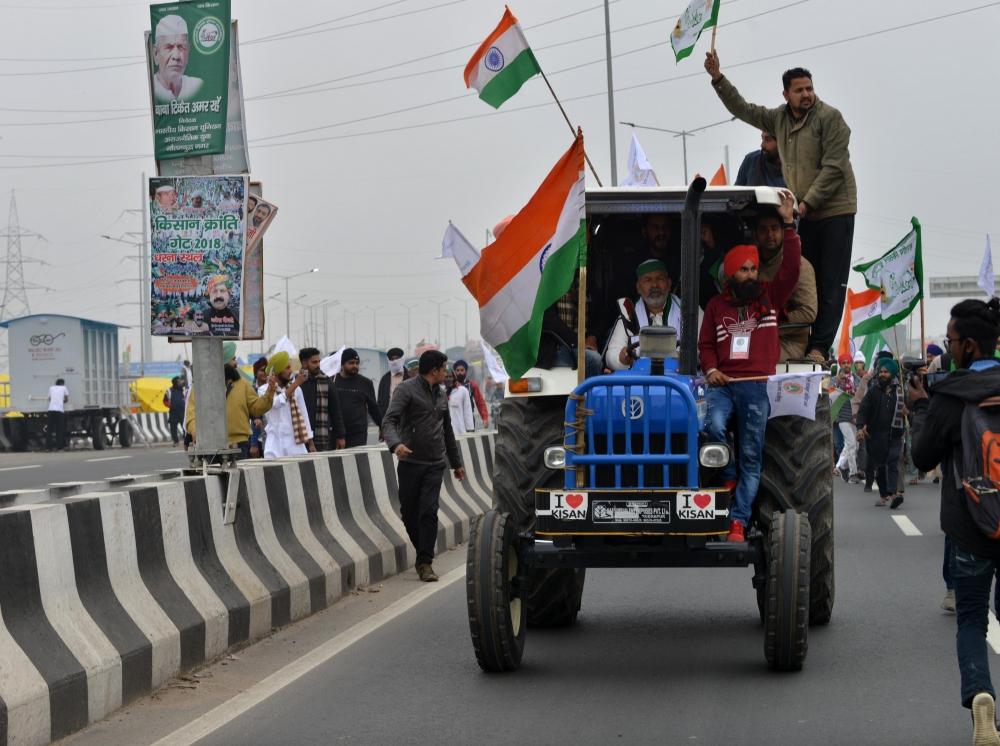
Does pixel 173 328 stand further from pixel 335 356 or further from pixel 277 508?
pixel 335 356

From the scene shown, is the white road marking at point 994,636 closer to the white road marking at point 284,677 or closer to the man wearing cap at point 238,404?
the white road marking at point 284,677

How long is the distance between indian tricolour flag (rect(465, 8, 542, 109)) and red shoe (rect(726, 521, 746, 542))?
382 cm

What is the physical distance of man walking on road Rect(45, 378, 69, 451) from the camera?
148 feet

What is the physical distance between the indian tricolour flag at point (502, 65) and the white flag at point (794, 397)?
3.13 m

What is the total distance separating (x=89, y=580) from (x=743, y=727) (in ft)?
10.6

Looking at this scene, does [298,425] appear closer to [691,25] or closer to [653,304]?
[691,25]

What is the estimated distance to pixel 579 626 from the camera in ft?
34.9

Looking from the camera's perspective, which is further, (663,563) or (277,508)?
(277,508)

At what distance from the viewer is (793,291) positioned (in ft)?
32.9

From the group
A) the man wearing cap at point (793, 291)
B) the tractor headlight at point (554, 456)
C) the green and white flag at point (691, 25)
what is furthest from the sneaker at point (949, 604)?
the green and white flag at point (691, 25)

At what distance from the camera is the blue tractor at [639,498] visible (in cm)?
845

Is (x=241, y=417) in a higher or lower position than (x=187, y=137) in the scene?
lower

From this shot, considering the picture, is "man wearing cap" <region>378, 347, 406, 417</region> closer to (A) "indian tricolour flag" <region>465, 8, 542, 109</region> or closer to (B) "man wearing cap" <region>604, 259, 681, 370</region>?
(A) "indian tricolour flag" <region>465, 8, 542, 109</region>

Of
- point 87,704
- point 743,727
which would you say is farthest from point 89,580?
Answer: point 743,727
